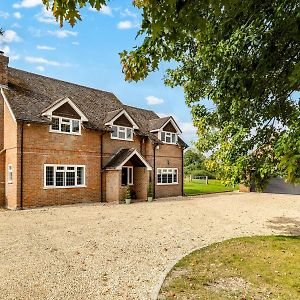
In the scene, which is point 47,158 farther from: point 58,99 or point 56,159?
point 58,99

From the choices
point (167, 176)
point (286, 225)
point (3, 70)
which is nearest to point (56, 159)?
point (3, 70)

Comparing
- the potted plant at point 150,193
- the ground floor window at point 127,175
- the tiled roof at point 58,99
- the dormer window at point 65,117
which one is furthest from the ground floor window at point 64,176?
the potted plant at point 150,193

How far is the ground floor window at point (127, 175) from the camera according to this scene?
24519 mm

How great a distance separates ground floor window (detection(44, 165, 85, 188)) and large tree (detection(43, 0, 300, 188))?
14222mm

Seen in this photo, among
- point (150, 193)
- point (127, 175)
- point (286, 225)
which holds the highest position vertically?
point (127, 175)

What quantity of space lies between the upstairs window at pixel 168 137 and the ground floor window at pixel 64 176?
8886 millimetres

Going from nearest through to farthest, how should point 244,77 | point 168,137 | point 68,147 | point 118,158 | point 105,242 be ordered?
point 244,77 < point 105,242 < point 68,147 < point 118,158 < point 168,137

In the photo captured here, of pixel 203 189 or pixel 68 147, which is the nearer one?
pixel 68 147

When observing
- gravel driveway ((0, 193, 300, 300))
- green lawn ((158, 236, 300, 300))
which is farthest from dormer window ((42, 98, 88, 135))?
green lawn ((158, 236, 300, 300))

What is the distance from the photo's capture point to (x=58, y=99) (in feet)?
72.7

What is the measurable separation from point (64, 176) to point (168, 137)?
36.8 feet

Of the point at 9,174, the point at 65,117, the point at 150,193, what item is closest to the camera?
the point at 9,174

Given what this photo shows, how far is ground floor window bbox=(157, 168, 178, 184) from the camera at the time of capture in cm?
2716

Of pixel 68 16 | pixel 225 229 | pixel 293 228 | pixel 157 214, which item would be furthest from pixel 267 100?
pixel 157 214
